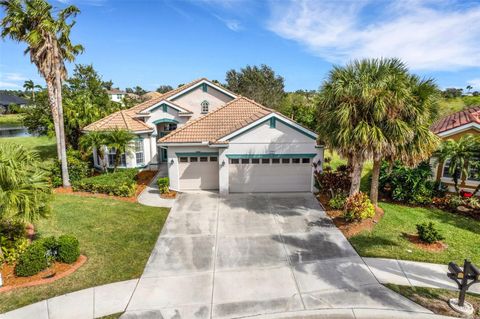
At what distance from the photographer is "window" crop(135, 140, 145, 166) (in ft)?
68.3

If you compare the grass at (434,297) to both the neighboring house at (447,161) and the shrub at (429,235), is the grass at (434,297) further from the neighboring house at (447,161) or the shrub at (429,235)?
the neighboring house at (447,161)

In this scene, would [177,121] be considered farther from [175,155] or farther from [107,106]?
[107,106]

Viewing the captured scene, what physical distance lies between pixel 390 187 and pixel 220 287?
11913 mm

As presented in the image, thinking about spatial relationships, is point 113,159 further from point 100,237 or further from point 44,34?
point 100,237

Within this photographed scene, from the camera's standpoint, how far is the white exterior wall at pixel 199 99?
2373 cm

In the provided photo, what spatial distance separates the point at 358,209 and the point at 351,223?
0.71 m

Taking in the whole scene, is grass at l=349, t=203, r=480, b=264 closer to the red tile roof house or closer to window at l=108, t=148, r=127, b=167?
the red tile roof house

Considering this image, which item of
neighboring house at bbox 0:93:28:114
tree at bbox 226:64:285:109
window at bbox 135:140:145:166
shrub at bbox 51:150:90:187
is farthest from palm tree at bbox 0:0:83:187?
neighboring house at bbox 0:93:28:114

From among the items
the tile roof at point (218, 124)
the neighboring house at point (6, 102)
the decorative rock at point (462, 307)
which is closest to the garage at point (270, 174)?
the tile roof at point (218, 124)

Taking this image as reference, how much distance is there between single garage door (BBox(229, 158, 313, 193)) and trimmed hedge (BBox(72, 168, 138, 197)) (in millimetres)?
6079

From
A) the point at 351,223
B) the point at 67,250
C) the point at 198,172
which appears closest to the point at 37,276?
the point at 67,250

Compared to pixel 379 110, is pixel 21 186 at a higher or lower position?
lower

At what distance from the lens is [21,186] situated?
8.55 m

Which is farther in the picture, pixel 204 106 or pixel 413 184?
pixel 204 106
